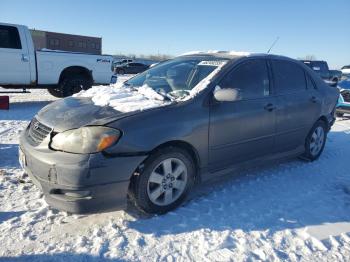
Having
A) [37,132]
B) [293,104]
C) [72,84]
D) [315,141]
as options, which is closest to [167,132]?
[37,132]

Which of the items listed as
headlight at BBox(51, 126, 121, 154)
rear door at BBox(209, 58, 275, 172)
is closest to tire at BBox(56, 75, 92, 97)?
rear door at BBox(209, 58, 275, 172)

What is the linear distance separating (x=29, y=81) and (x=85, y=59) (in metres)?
1.87

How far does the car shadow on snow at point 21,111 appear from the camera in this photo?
8.00 metres

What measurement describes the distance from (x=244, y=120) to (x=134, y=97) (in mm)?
1330

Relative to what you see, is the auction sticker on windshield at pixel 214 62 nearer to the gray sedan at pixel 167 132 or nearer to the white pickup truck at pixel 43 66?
the gray sedan at pixel 167 132

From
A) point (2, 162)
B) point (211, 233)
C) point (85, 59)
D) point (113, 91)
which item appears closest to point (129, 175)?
point (211, 233)

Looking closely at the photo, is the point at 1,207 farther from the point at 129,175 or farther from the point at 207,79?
the point at 207,79

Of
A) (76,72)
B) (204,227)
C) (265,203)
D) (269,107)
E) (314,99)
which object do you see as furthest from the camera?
(76,72)

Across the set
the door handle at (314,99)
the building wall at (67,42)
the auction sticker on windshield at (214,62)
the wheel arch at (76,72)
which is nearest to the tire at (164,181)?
the auction sticker on windshield at (214,62)

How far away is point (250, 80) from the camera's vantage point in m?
4.29

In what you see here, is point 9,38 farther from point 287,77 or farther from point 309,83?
point 309,83

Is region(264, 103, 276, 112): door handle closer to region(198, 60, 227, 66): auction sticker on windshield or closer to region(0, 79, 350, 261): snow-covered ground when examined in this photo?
region(198, 60, 227, 66): auction sticker on windshield

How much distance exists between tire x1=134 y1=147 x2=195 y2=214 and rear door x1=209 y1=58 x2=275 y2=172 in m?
0.37

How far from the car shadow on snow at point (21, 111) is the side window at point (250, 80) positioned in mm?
5500
